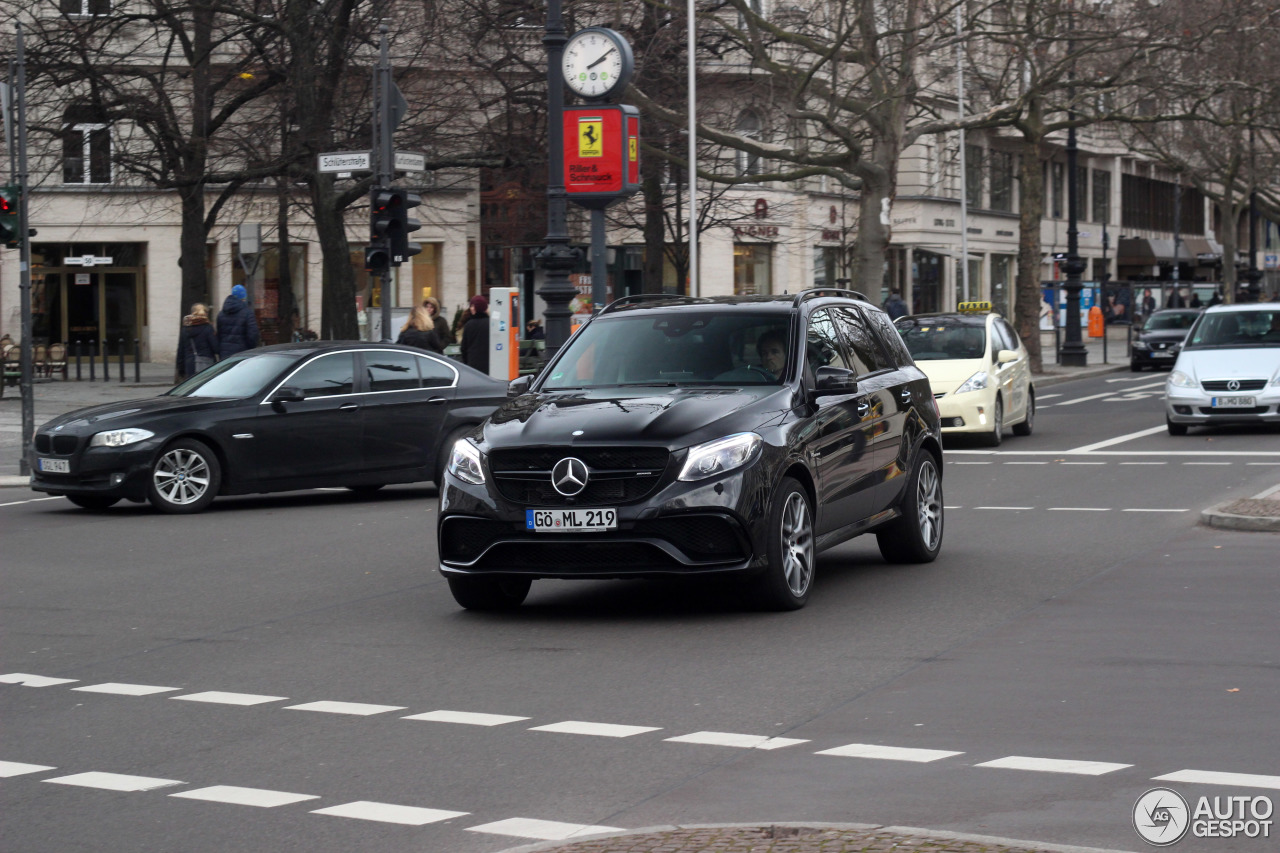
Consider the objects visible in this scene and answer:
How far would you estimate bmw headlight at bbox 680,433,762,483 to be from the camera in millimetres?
9223

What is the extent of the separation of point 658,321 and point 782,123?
3831cm

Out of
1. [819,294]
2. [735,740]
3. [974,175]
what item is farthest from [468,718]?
[974,175]

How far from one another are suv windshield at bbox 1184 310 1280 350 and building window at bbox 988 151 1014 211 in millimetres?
43157

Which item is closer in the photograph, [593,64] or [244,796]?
[244,796]

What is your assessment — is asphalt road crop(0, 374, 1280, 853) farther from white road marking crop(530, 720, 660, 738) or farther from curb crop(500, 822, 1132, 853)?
curb crop(500, 822, 1132, 853)

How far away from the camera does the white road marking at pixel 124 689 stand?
798 cm

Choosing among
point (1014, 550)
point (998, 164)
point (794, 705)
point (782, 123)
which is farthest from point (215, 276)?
point (794, 705)

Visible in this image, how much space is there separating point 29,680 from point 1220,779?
207 inches

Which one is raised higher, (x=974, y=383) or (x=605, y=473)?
(x=974, y=383)

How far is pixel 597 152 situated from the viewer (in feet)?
72.3

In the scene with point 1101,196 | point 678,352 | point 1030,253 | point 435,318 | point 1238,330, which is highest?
point 1101,196

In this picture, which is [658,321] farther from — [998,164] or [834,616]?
[998,164]

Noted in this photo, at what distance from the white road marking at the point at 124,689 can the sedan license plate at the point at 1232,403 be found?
17.1 meters

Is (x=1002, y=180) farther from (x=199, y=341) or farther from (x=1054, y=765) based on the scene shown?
(x=1054, y=765)
